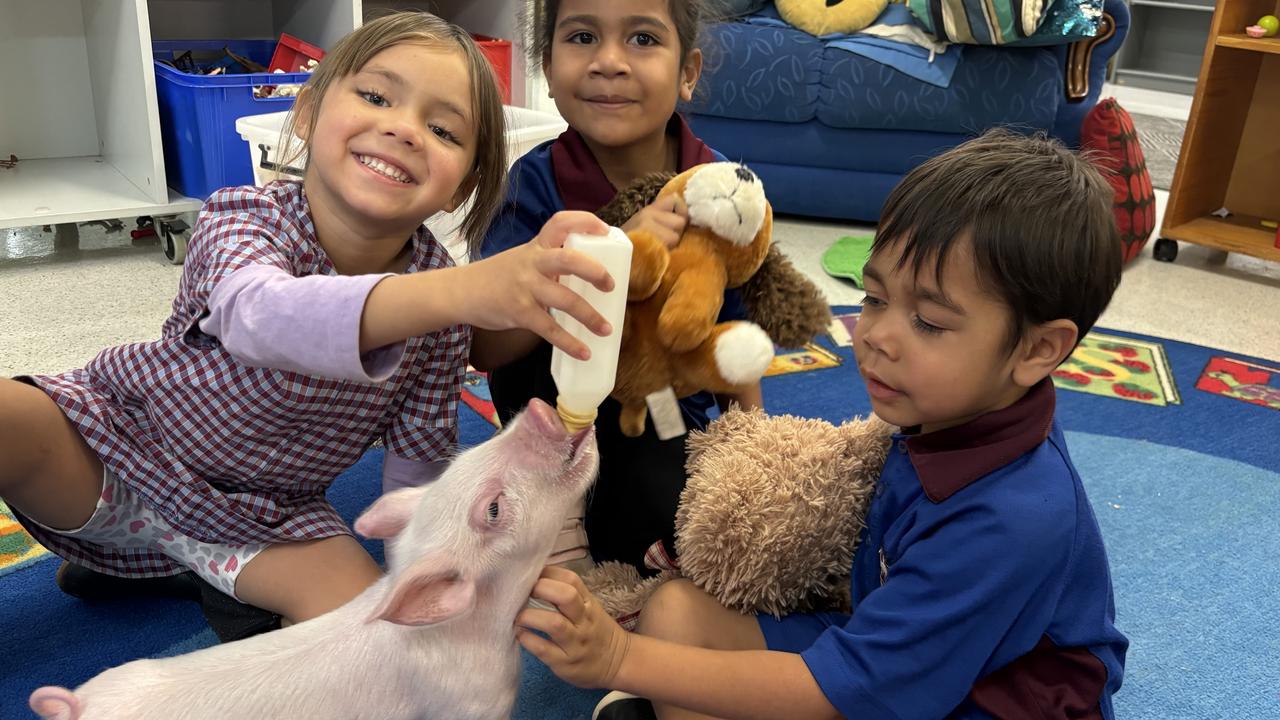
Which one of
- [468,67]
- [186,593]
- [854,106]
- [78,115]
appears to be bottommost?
[186,593]

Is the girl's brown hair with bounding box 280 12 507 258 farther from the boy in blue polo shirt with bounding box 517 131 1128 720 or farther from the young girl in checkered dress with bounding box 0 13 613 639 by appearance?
the boy in blue polo shirt with bounding box 517 131 1128 720

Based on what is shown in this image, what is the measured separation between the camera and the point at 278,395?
3.09ft

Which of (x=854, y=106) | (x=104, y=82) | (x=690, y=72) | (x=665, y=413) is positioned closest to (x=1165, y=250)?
(x=854, y=106)

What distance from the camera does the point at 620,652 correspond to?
778 mm

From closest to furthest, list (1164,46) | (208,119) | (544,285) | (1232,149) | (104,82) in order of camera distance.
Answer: (544,285), (208,119), (104,82), (1232,149), (1164,46)

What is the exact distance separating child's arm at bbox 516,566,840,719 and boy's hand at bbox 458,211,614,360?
0.64ft

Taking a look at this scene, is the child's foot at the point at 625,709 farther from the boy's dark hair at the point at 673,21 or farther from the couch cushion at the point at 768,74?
the couch cushion at the point at 768,74

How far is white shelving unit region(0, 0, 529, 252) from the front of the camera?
6.37 ft

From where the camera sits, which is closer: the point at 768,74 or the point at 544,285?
the point at 544,285

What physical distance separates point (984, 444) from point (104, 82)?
202cm

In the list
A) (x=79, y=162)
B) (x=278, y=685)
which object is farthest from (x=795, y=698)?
(x=79, y=162)

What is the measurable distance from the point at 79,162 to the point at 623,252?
199cm

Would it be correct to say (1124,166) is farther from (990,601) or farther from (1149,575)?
(990,601)

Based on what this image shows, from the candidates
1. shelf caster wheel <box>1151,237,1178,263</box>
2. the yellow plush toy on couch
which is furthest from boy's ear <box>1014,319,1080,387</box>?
shelf caster wheel <box>1151,237,1178,263</box>
